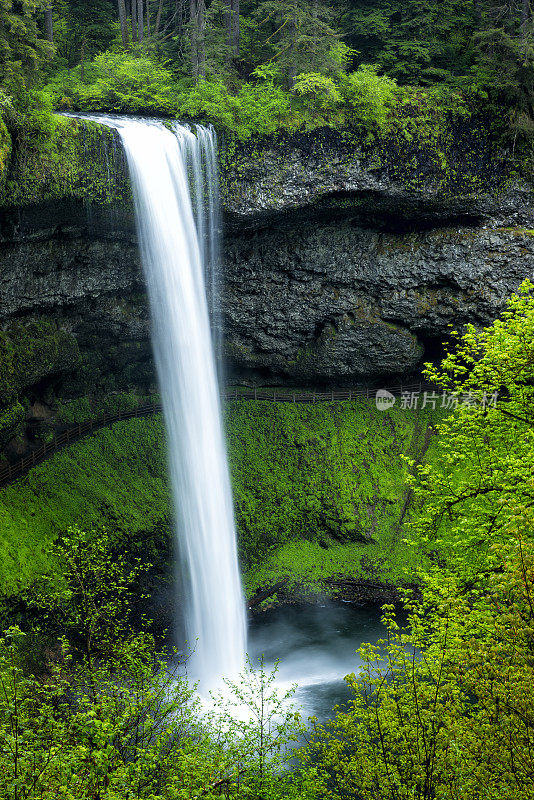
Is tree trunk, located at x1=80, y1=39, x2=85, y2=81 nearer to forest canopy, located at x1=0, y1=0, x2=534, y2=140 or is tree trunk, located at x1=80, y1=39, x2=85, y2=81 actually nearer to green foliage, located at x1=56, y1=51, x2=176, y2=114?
forest canopy, located at x1=0, y1=0, x2=534, y2=140

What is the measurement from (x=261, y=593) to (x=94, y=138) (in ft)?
54.7

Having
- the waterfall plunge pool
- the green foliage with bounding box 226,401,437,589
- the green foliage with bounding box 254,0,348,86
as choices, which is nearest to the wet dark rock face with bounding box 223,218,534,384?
the green foliage with bounding box 226,401,437,589

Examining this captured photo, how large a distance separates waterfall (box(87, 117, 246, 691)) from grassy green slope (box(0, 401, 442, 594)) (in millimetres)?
2128

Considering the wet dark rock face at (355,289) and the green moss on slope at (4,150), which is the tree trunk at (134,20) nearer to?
the wet dark rock face at (355,289)

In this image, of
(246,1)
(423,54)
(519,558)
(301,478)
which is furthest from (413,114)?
(519,558)

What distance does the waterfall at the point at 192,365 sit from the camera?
19.9 m

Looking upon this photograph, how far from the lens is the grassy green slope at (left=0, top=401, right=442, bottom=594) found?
860 inches

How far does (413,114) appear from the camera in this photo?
2380 cm

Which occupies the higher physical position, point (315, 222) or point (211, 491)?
point (315, 222)

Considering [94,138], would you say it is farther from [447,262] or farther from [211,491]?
[447,262]

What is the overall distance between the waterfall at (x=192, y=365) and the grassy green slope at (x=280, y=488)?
6.98ft

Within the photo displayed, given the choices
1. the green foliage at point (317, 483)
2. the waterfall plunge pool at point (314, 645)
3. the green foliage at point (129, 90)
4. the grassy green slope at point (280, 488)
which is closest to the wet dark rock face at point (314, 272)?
the green foliage at point (317, 483)

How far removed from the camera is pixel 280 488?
25.9 meters

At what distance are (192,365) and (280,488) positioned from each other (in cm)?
704
